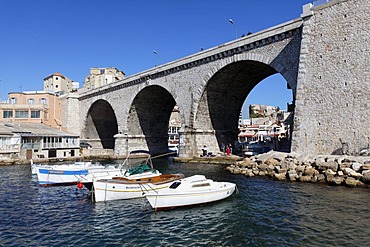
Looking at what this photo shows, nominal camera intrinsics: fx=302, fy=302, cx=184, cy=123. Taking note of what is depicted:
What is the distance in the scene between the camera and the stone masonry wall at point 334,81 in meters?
22.5

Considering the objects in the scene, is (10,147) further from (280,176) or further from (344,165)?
(344,165)

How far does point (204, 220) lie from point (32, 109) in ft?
160

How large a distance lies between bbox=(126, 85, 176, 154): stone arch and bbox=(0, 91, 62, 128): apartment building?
17.1 meters

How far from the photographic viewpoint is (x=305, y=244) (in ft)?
34.1

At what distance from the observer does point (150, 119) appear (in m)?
52.2

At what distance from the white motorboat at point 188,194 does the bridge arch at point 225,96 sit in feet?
59.2

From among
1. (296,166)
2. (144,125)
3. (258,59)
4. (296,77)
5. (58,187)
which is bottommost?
(58,187)

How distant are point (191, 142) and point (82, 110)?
3126 centimetres

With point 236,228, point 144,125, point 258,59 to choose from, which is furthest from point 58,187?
point 144,125

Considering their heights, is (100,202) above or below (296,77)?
below

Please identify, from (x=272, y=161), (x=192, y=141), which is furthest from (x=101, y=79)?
(x=272, y=161)

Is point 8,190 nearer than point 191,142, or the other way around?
point 8,190

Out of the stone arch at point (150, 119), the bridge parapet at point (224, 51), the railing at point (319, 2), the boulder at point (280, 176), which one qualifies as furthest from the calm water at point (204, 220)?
the stone arch at point (150, 119)

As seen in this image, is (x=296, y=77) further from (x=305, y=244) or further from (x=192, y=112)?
(x=305, y=244)
